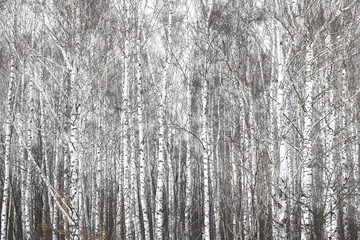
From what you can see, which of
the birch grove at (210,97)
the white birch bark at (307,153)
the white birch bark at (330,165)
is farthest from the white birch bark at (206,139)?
the white birch bark at (307,153)

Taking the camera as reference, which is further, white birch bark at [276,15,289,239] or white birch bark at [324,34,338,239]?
white birch bark at [324,34,338,239]

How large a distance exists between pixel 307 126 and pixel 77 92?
13.3 ft

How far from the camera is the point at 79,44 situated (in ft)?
22.2

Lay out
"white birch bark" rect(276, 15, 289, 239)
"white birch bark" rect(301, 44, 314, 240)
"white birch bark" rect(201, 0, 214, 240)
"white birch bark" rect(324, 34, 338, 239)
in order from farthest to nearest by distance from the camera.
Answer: "white birch bark" rect(201, 0, 214, 240) → "white birch bark" rect(324, 34, 338, 239) → "white birch bark" rect(301, 44, 314, 240) → "white birch bark" rect(276, 15, 289, 239)

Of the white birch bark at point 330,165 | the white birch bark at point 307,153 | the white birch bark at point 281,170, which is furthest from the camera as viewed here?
the white birch bark at point 330,165

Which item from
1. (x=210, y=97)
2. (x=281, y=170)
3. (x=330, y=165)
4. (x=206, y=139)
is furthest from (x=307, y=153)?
(x=210, y=97)

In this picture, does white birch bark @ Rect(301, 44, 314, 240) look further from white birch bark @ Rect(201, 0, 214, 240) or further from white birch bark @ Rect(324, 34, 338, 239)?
white birch bark @ Rect(201, 0, 214, 240)

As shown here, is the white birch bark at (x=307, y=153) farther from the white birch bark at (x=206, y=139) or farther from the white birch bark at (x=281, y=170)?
the white birch bark at (x=206, y=139)

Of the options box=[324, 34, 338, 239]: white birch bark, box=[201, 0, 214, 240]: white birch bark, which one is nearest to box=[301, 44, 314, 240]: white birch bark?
box=[324, 34, 338, 239]: white birch bark

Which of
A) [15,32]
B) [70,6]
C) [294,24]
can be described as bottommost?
[294,24]

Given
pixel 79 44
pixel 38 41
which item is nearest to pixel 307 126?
pixel 79 44

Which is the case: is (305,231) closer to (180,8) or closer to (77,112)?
(77,112)

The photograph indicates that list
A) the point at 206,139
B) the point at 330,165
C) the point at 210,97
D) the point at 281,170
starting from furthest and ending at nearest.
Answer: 1. the point at 210,97
2. the point at 330,165
3. the point at 206,139
4. the point at 281,170

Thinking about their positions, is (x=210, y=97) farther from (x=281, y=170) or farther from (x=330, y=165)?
(x=281, y=170)
